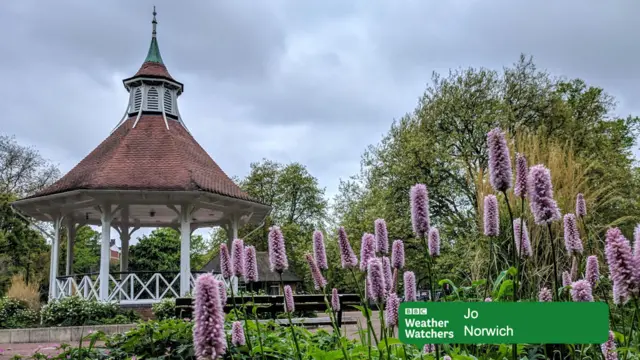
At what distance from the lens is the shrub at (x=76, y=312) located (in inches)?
483

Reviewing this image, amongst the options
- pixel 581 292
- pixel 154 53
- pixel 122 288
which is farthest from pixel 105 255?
pixel 581 292

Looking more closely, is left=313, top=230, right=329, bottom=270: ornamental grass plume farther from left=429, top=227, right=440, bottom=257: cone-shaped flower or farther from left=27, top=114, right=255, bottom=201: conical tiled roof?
left=27, top=114, right=255, bottom=201: conical tiled roof

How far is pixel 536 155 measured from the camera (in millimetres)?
6035

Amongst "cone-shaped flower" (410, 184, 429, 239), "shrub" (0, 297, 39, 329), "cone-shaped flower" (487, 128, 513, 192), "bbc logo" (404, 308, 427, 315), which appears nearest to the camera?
"bbc logo" (404, 308, 427, 315)

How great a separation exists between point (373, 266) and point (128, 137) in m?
15.6

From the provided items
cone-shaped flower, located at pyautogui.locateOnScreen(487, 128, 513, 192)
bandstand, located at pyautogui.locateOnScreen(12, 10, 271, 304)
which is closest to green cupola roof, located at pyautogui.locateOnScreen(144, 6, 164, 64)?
bandstand, located at pyautogui.locateOnScreen(12, 10, 271, 304)

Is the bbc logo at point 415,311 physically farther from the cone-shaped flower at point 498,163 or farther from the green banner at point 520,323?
the cone-shaped flower at point 498,163

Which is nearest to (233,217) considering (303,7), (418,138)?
(418,138)

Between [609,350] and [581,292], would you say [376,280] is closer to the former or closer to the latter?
[581,292]

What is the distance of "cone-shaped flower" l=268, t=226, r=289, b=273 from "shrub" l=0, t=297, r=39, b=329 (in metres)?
12.9

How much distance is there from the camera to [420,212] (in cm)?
200

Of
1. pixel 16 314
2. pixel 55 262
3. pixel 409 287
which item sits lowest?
pixel 16 314

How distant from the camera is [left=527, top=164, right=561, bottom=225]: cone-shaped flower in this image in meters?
1.72

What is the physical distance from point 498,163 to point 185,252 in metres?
13.1
